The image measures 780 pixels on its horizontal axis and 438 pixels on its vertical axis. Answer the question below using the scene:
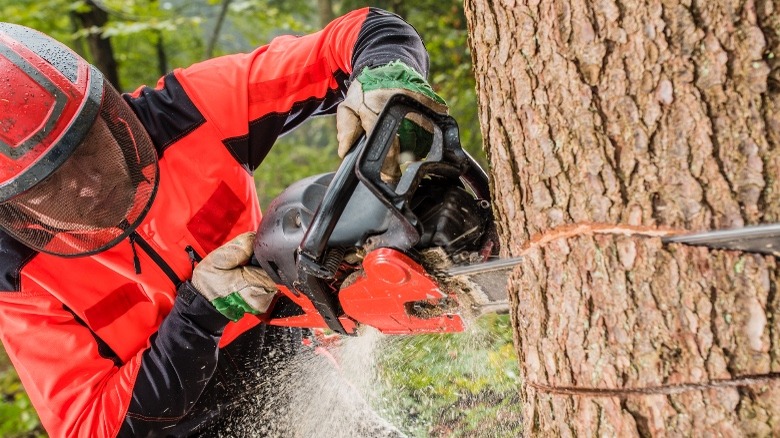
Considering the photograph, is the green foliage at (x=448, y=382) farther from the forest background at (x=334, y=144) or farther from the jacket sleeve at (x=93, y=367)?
the jacket sleeve at (x=93, y=367)

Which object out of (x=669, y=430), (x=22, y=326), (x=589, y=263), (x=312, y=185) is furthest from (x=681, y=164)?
(x=22, y=326)

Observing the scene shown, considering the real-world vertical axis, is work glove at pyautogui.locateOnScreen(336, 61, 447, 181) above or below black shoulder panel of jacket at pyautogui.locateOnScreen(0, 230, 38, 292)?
above

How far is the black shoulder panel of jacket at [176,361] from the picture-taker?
6.59ft

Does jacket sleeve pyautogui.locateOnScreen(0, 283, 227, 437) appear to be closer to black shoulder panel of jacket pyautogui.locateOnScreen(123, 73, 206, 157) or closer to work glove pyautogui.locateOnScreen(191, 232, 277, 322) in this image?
work glove pyautogui.locateOnScreen(191, 232, 277, 322)

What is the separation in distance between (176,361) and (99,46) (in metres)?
5.71

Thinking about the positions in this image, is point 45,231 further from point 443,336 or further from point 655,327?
point 655,327

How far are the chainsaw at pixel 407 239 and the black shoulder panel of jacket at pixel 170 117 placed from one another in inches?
34.7

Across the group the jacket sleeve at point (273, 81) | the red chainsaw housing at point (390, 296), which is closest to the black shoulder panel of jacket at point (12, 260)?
the jacket sleeve at point (273, 81)

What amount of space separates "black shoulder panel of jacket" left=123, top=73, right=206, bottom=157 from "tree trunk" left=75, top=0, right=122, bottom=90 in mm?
4826

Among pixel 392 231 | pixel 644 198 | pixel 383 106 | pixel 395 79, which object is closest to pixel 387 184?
pixel 392 231

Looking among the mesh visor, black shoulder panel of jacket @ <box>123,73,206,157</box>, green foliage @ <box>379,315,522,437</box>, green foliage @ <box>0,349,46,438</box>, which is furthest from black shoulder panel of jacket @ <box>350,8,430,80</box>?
green foliage @ <box>0,349,46,438</box>

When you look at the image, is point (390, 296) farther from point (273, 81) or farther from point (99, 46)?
point (99, 46)

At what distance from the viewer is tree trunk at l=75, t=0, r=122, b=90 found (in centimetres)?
647

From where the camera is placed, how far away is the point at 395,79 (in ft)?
5.25
